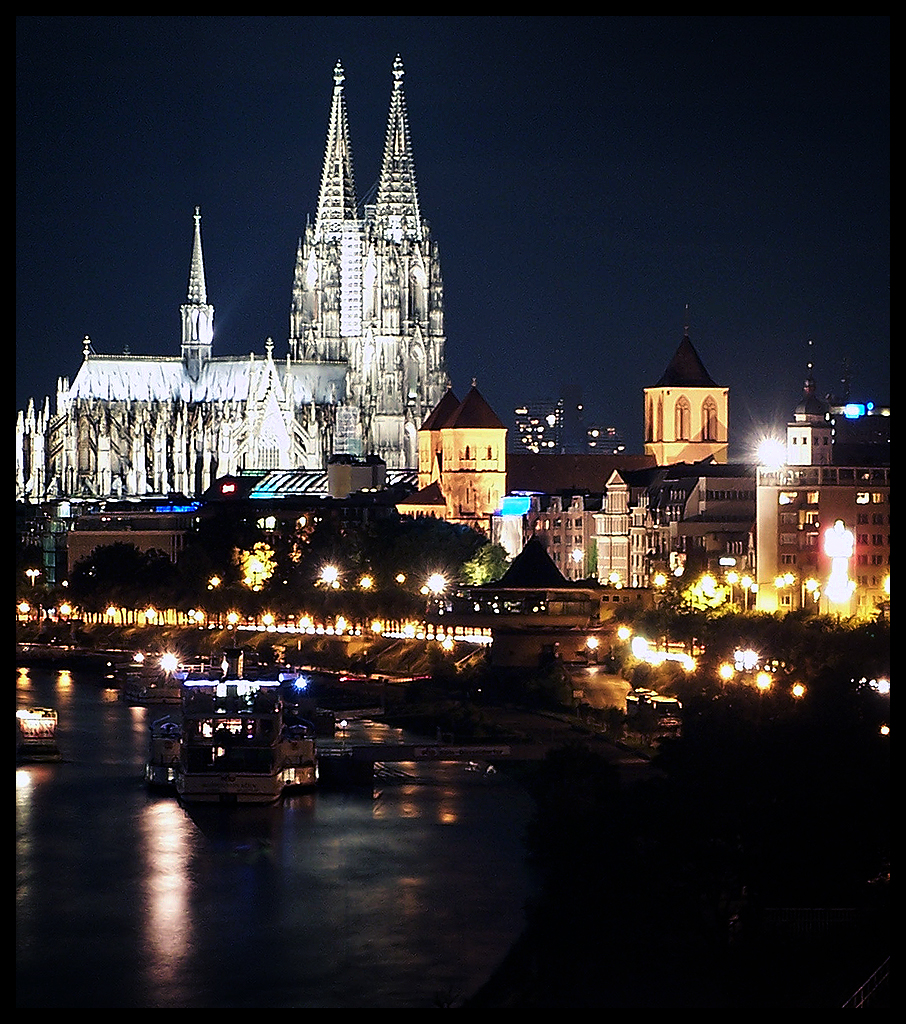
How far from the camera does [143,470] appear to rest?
12031cm

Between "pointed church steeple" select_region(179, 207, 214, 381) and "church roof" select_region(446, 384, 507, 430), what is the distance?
81.2 feet

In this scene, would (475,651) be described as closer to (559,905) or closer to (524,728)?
(524,728)

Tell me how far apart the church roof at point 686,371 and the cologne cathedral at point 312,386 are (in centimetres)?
1296

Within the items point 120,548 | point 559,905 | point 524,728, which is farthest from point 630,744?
point 120,548

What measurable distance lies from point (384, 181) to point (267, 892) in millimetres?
87553

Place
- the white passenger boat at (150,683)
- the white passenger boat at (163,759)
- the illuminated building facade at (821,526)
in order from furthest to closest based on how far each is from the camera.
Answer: the white passenger boat at (150,683)
the illuminated building facade at (821,526)
the white passenger boat at (163,759)

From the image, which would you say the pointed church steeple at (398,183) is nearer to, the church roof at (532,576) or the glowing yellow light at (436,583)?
the glowing yellow light at (436,583)

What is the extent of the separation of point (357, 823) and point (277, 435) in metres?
80.5

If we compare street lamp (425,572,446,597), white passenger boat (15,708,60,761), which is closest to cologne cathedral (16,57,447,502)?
street lamp (425,572,446,597)

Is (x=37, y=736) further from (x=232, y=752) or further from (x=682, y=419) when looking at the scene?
(x=682, y=419)

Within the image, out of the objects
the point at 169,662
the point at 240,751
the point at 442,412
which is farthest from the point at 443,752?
the point at 442,412

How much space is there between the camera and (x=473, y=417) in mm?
103938

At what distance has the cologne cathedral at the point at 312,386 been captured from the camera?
376 ft

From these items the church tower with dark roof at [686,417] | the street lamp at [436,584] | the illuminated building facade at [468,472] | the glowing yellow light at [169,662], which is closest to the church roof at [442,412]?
the illuminated building facade at [468,472]
